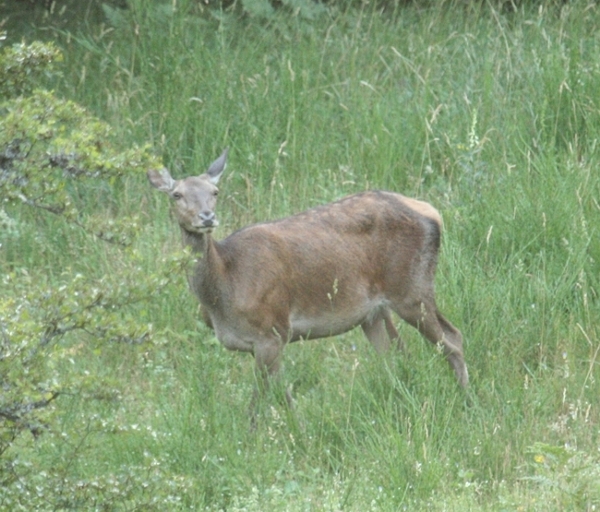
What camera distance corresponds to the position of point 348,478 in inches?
237

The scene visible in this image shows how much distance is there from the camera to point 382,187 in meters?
9.64

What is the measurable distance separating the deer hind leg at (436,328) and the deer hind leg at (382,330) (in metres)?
0.29

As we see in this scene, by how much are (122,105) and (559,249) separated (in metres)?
3.93

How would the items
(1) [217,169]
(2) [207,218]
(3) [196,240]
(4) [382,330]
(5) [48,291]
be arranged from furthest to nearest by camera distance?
(4) [382,330] → (1) [217,169] → (3) [196,240] → (2) [207,218] → (5) [48,291]

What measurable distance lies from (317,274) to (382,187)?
2068 mm

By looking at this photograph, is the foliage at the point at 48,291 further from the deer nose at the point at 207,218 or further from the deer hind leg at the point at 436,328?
the deer hind leg at the point at 436,328

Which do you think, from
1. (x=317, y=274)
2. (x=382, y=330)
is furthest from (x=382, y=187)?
(x=317, y=274)

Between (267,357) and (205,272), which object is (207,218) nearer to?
(205,272)

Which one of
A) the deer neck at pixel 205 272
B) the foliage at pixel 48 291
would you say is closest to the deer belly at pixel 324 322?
the deer neck at pixel 205 272

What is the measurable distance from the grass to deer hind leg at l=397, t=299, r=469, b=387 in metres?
0.11

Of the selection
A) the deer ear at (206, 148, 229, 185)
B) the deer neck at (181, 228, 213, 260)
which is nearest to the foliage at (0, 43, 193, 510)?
the deer neck at (181, 228, 213, 260)

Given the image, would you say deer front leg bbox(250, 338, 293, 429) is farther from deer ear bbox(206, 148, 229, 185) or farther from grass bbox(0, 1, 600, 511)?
deer ear bbox(206, 148, 229, 185)

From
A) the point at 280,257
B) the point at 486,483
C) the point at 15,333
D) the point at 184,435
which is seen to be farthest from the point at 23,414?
the point at 280,257

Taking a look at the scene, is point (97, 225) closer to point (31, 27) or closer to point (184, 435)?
point (184, 435)
